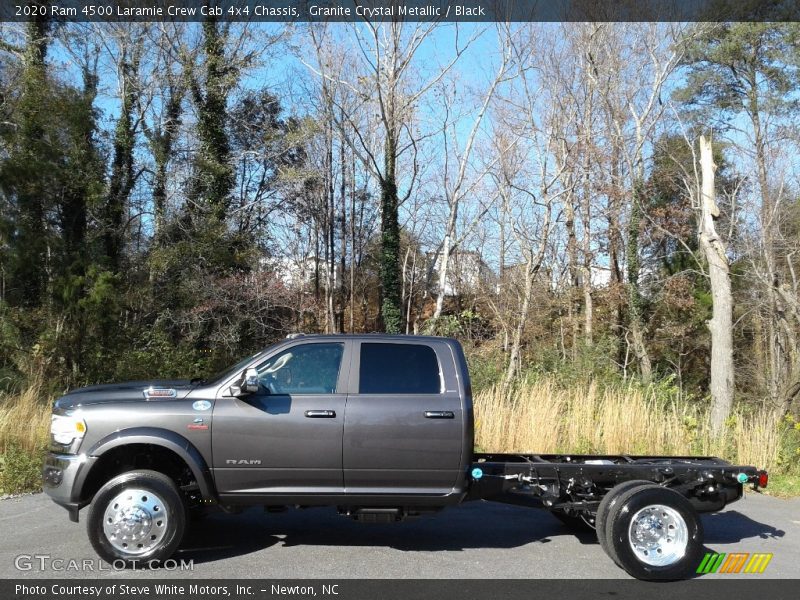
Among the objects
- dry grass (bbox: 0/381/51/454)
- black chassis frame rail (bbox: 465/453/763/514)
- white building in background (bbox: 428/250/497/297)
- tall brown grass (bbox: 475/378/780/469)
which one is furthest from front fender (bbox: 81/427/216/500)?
white building in background (bbox: 428/250/497/297)

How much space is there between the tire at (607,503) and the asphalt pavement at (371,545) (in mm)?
300

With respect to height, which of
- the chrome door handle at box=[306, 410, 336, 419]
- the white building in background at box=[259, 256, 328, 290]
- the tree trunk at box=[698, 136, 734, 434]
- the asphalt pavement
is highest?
the white building in background at box=[259, 256, 328, 290]

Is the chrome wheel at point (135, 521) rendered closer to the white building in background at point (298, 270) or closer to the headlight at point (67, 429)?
the headlight at point (67, 429)

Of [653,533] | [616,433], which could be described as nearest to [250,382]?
[653,533]

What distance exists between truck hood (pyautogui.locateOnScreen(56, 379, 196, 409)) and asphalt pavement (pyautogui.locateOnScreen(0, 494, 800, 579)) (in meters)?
1.33

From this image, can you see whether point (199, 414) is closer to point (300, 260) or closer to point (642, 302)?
point (642, 302)

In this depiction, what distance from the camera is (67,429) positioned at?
620cm

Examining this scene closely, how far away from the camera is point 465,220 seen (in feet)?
111

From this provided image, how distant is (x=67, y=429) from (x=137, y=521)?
3.24 ft

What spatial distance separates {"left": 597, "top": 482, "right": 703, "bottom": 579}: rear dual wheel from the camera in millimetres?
6031

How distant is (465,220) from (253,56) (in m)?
12.3

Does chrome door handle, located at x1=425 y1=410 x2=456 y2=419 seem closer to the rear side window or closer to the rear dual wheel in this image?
the rear side window
